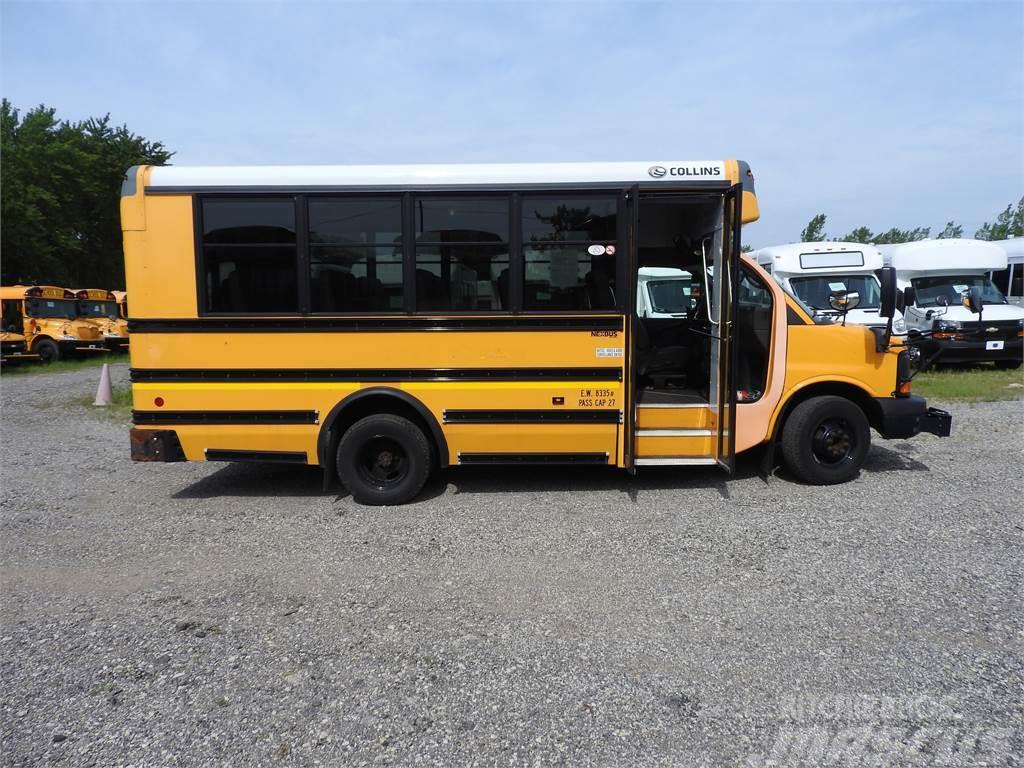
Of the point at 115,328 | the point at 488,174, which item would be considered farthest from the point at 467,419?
the point at 115,328

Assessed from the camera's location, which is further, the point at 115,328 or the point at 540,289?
the point at 115,328

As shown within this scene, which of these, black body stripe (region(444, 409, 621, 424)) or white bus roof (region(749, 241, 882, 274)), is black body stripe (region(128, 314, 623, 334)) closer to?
black body stripe (region(444, 409, 621, 424))

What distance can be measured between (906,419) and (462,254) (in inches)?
162

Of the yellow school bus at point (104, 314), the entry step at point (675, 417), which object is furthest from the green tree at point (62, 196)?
the entry step at point (675, 417)

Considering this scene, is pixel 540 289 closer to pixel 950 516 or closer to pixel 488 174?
pixel 488 174

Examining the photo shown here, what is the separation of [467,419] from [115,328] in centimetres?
2194

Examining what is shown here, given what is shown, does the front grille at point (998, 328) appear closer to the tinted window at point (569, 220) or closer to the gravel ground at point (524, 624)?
the gravel ground at point (524, 624)

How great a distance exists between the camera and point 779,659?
3068 millimetres

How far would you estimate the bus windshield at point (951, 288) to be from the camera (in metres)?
13.9

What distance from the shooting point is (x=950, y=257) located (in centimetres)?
1403

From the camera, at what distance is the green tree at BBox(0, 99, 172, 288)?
27625mm

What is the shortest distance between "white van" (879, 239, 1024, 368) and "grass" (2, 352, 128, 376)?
21.3 meters

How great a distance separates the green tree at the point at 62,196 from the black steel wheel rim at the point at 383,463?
2918 cm

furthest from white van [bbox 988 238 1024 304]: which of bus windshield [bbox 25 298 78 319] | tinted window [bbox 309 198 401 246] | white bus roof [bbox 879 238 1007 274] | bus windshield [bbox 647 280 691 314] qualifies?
bus windshield [bbox 25 298 78 319]
